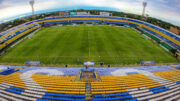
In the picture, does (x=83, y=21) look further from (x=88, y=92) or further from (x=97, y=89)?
(x=88, y=92)

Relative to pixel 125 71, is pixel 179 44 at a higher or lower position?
higher

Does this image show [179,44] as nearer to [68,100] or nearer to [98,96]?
[98,96]

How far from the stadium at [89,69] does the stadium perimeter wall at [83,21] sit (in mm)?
268

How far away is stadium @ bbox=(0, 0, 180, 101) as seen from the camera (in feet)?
37.0

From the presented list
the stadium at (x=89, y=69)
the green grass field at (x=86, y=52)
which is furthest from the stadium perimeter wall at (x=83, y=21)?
the green grass field at (x=86, y=52)

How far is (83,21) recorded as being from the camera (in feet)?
178

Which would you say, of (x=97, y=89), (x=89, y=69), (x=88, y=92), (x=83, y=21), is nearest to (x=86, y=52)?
(x=89, y=69)

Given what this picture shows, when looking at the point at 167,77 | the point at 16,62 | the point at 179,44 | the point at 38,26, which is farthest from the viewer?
the point at 38,26

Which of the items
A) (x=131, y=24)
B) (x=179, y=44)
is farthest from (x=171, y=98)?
(x=131, y=24)

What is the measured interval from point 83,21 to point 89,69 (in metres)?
41.9

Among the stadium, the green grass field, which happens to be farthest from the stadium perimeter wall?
the green grass field

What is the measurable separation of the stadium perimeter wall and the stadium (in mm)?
268

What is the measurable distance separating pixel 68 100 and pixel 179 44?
37.2m

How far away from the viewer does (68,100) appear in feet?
33.7
